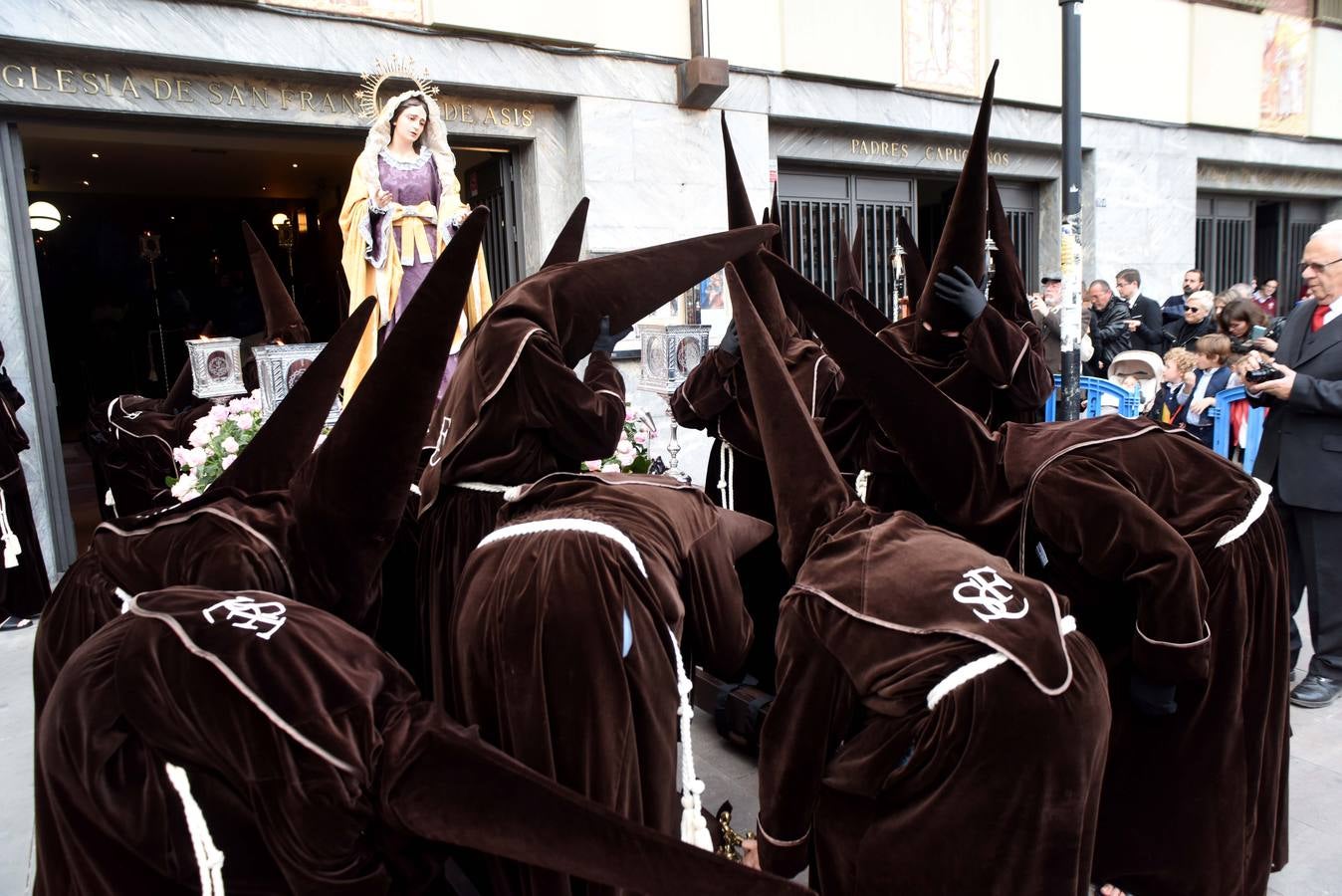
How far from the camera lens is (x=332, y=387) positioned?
2279 mm

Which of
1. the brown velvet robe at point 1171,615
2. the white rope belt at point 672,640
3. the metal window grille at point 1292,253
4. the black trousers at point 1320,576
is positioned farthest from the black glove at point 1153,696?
the metal window grille at point 1292,253

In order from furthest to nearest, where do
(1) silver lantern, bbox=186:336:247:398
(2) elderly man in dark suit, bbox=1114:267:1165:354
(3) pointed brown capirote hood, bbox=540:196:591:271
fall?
(2) elderly man in dark suit, bbox=1114:267:1165:354 < (1) silver lantern, bbox=186:336:247:398 < (3) pointed brown capirote hood, bbox=540:196:591:271

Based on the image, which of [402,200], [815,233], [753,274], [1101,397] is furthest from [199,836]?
[815,233]

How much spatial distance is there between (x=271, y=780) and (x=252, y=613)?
0.90 feet

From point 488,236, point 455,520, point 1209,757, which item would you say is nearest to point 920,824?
point 1209,757

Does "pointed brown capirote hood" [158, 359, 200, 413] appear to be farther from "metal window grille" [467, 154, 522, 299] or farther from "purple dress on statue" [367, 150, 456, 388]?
"metal window grille" [467, 154, 522, 299]

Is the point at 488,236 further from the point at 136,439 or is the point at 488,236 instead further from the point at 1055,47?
the point at 1055,47

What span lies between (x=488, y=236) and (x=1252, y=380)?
6.94 meters

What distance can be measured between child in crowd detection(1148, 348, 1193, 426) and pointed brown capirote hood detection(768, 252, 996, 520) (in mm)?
5418

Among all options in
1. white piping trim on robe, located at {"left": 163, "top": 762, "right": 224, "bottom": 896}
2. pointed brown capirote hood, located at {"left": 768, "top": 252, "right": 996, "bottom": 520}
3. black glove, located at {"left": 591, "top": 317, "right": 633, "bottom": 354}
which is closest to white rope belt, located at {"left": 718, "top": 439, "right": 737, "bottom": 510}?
black glove, located at {"left": 591, "top": 317, "right": 633, "bottom": 354}

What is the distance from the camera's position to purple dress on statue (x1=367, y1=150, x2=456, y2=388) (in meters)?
5.92

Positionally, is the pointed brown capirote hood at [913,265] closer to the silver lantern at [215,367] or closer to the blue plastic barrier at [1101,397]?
the blue plastic barrier at [1101,397]

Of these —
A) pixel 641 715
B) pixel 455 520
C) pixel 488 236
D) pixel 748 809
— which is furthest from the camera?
pixel 488 236

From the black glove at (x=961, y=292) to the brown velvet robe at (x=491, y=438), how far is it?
5.84 ft
